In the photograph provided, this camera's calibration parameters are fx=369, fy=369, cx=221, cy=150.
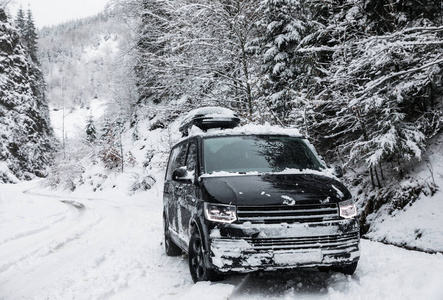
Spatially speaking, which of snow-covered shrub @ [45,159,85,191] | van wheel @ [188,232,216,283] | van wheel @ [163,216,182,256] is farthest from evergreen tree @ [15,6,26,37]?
van wheel @ [188,232,216,283]

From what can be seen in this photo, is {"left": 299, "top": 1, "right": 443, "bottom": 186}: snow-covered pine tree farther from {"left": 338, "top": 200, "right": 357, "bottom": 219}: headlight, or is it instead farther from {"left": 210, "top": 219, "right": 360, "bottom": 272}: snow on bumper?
{"left": 210, "top": 219, "right": 360, "bottom": 272}: snow on bumper

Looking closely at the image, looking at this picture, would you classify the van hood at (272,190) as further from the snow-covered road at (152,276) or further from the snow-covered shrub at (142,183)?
the snow-covered shrub at (142,183)

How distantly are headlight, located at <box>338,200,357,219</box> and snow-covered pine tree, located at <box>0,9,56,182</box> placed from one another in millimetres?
49802

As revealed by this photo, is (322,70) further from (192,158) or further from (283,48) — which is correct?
(283,48)

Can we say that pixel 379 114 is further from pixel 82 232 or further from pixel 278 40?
pixel 82 232

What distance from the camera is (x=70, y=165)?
37.3 metres

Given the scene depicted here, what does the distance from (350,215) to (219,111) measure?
363 centimetres

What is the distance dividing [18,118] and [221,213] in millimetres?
53901

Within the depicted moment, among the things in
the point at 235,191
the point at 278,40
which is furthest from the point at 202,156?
the point at 278,40

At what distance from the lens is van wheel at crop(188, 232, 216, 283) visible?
4.20 m

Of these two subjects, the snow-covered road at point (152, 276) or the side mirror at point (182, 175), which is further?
the side mirror at point (182, 175)

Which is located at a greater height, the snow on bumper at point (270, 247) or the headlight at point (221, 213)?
the headlight at point (221, 213)

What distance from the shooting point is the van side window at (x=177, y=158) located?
6.30 meters

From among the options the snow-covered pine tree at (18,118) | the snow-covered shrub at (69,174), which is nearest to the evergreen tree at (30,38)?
the snow-covered pine tree at (18,118)
